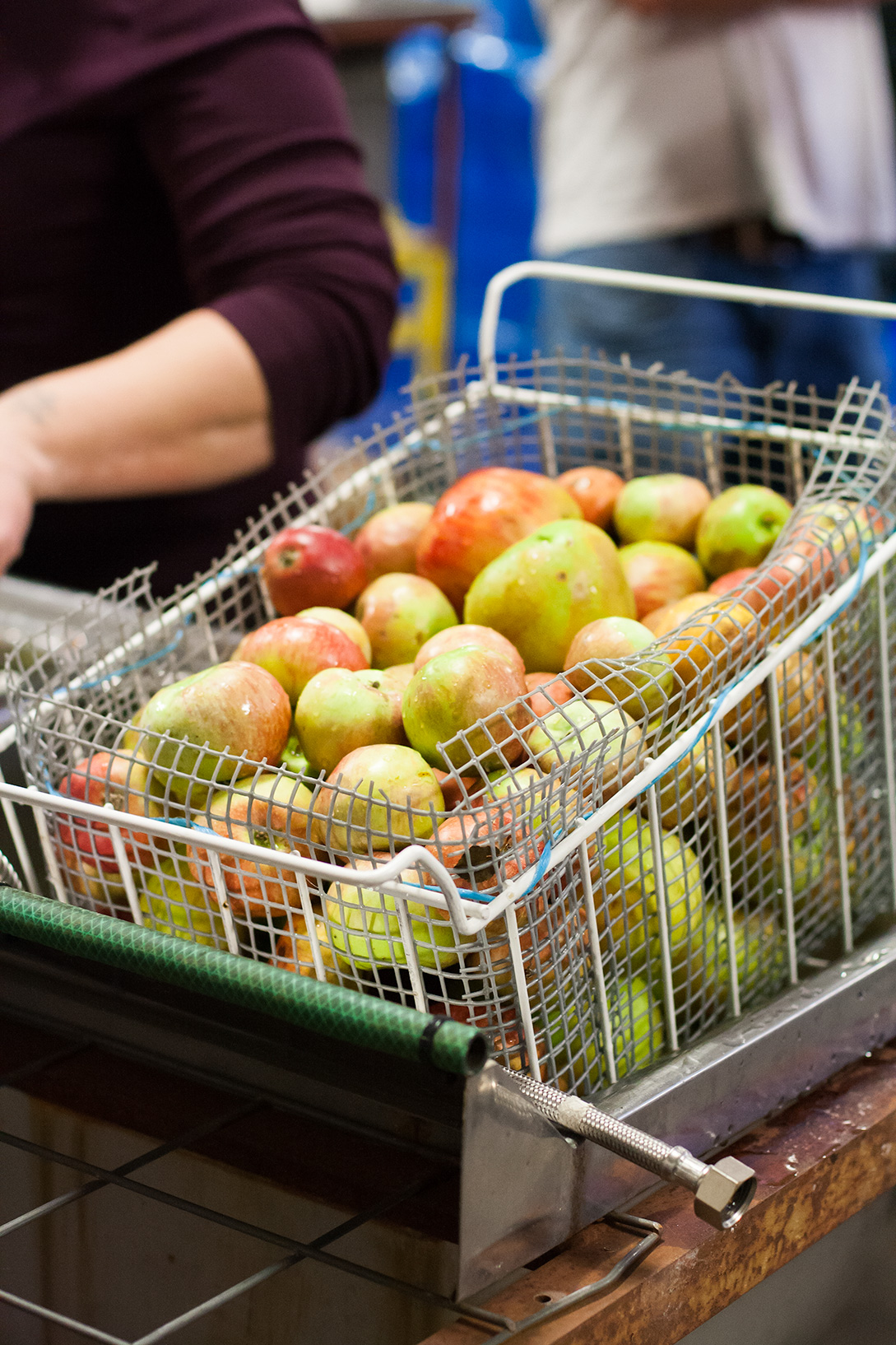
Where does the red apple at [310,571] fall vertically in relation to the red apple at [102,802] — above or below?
above

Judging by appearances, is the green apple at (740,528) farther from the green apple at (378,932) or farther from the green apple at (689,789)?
the green apple at (378,932)

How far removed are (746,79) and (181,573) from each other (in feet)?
3.52

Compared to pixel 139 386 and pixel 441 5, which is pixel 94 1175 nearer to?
pixel 139 386

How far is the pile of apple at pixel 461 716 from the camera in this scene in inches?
25.1

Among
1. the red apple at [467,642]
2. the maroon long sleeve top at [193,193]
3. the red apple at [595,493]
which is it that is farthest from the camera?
the maroon long sleeve top at [193,193]

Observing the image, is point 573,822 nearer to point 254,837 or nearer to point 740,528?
point 254,837

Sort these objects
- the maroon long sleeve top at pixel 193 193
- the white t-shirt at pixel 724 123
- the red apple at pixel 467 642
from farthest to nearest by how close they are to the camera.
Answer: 1. the white t-shirt at pixel 724 123
2. the maroon long sleeve top at pixel 193 193
3. the red apple at pixel 467 642

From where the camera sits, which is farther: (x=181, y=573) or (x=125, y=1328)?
(x=181, y=573)

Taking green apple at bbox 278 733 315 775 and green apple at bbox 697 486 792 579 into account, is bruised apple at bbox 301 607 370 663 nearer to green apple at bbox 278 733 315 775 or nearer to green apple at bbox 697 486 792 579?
green apple at bbox 278 733 315 775

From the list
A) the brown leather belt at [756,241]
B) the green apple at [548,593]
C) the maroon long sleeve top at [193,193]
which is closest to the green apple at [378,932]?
the green apple at [548,593]

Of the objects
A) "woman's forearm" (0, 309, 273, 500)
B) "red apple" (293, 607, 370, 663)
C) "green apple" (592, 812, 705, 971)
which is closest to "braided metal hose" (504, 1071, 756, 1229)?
"green apple" (592, 812, 705, 971)

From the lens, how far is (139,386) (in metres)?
1.10

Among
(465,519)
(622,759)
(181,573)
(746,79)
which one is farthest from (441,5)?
(622,759)

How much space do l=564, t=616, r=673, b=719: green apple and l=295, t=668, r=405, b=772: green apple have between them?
103mm
